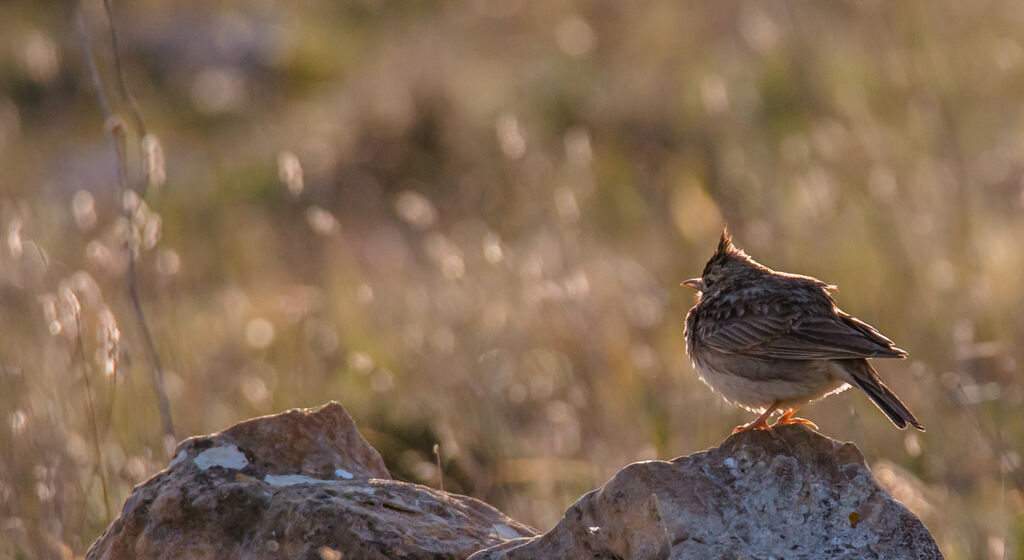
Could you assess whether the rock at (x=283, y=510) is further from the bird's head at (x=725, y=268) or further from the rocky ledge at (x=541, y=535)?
the bird's head at (x=725, y=268)

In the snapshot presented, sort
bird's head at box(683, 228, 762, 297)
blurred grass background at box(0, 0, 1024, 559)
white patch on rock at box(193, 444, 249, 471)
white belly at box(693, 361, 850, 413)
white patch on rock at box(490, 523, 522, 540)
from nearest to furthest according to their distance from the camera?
1. white patch on rock at box(193, 444, 249, 471)
2. white patch on rock at box(490, 523, 522, 540)
3. white belly at box(693, 361, 850, 413)
4. bird's head at box(683, 228, 762, 297)
5. blurred grass background at box(0, 0, 1024, 559)

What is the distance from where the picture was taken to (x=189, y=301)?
10.7 meters

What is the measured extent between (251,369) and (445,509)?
4.73m

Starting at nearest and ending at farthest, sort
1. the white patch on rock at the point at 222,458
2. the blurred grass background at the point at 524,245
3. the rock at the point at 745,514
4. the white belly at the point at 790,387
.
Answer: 1. the rock at the point at 745,514
2. the white patch on rock at the point at 222,458
3. the white belly at the point at 790,387
4. the blurred grass background at the point at 524,245

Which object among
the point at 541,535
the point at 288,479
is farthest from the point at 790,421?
the point at 288,479

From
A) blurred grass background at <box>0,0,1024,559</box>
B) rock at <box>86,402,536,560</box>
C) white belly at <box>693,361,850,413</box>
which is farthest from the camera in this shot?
blurred grass background at <box>0,0,1024,559</box>

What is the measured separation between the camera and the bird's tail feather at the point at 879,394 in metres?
3.56

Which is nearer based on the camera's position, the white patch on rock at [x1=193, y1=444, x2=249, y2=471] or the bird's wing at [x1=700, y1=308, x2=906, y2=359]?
the white patch on rock at [x1=193, y1=444, x2=249, y2=471]

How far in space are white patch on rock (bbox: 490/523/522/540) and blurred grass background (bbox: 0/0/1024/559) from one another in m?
1.40

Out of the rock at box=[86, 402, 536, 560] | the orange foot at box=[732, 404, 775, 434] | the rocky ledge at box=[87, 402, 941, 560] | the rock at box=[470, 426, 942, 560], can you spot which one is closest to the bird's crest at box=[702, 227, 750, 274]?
the orange foot at box=[732, 404, 775, 434]

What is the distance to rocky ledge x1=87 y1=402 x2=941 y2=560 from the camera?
3160 millimetres

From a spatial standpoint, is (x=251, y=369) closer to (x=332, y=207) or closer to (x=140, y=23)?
(x=332, y=207)

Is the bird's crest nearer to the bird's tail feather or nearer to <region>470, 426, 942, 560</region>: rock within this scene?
the bird's tail feather

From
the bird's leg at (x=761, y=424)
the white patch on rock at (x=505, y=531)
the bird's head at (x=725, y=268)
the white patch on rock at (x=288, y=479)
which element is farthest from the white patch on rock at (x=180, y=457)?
the bird's head at (x=725, y=268)
